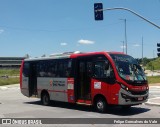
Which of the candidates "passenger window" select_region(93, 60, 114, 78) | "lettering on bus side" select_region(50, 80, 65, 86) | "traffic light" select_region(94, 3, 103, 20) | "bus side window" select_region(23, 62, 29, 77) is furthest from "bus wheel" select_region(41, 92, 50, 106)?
"traffic light" select_region(94, 3, 103, 20)

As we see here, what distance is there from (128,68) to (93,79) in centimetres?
176

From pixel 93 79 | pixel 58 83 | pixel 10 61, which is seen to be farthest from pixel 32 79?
pixel 10 61

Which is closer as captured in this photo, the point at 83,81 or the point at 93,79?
the point at 93,79

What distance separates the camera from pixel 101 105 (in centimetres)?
1703

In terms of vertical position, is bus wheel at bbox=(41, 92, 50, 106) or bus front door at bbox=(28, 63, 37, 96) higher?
bus front door at bbox=(28, 63, 37, 96)

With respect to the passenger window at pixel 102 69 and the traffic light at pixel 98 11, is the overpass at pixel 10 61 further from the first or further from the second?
the passenger window at pixel 102 69

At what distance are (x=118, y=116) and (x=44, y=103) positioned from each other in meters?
6.65

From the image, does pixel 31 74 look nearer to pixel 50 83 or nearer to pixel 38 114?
pixel 50 83

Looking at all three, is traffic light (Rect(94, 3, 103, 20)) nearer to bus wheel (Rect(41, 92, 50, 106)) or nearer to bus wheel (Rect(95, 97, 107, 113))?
bus wheel (Rect(41, 92, 50, 106))

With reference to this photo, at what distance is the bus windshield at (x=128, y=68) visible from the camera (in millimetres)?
16422

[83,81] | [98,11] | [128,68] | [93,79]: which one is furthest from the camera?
[98,11]

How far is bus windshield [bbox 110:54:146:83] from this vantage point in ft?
53.9

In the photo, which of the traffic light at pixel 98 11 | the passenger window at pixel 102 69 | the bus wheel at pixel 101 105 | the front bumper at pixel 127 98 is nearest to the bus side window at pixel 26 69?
the traffic light at pixel 98 11

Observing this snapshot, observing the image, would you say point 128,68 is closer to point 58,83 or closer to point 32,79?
point 58,83
